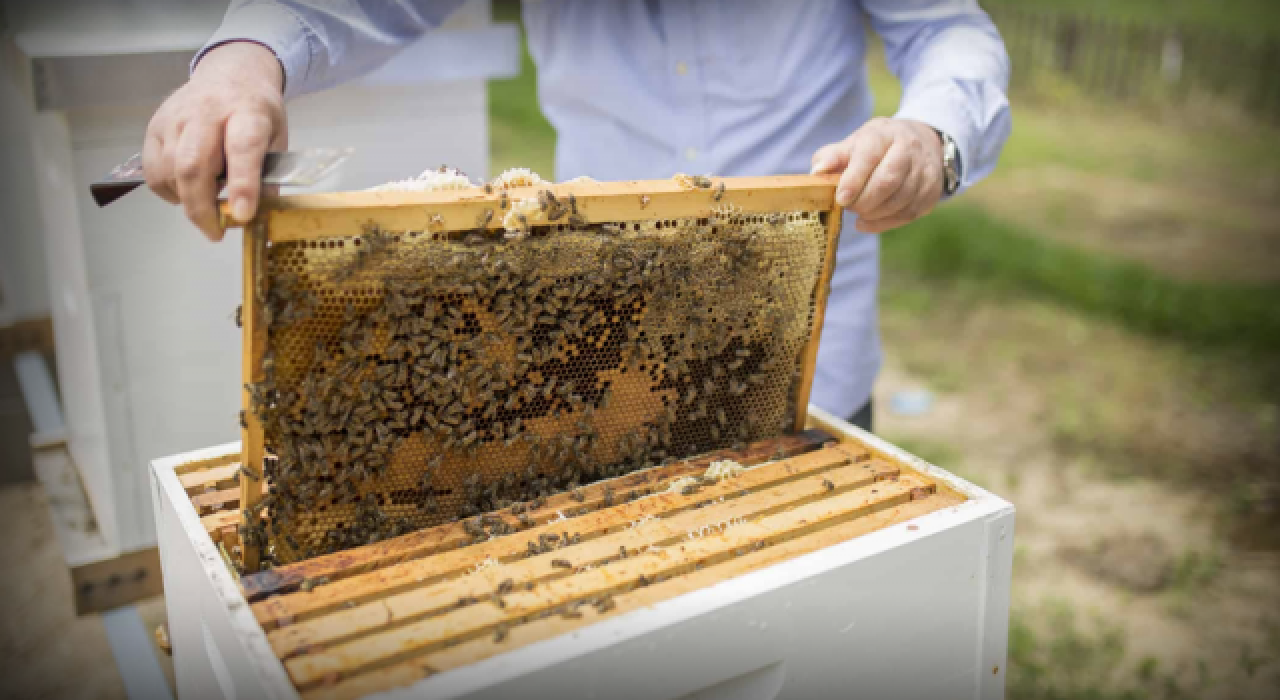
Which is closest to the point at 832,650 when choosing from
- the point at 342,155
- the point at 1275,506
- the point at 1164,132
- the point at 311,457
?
the point at 311,457

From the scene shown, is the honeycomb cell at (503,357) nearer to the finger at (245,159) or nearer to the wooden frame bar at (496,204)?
the wooden frame bar at (496,204)

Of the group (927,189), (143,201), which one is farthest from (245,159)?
(143,201)

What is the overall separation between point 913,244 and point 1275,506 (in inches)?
200

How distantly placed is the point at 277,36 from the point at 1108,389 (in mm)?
6292

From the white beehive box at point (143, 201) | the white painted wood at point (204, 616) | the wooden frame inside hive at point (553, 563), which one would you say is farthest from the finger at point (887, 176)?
the white beehive box at point (143, 201)

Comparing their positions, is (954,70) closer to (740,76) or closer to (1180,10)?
(740,76)

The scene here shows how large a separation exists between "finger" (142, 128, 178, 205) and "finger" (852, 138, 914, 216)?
1.41m

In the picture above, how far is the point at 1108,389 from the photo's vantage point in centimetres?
675

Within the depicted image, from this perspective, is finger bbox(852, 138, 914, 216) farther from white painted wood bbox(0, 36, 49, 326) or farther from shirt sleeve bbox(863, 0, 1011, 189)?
white painted wood bbox(0, 36, 49, 326)

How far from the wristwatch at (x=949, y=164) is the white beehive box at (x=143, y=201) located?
2.37 m

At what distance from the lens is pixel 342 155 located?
162cm

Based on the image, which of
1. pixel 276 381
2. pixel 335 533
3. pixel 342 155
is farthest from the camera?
pixel 335 533

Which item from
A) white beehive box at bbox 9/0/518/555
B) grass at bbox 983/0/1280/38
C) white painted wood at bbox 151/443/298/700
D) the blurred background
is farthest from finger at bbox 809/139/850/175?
grass at bbox 983/0/1280/38

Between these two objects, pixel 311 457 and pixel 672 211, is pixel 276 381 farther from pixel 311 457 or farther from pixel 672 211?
pixel 672 211
